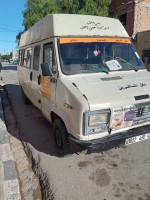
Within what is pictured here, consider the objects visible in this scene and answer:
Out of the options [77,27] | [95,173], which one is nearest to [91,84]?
[77,27]

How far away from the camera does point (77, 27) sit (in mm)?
3508

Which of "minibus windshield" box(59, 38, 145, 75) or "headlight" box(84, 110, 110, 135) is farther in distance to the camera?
"minibus windshield" box(59, 38, 145, 75)

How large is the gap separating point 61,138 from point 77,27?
2196mm

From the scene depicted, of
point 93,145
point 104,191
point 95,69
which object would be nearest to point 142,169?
point 104,191

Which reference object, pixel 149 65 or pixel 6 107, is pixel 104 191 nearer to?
pixel 6 107

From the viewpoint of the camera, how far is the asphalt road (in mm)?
2537

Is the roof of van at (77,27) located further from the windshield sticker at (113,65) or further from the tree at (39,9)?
the tree at (39,9)

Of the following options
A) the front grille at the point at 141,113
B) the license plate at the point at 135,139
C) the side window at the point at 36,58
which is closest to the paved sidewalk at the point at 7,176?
the license plate at the point at 135,139

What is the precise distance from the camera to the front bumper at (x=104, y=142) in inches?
99.5

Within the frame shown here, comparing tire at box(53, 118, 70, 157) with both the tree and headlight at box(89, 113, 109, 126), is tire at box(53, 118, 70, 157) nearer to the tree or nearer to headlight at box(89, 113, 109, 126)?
headlight at box(89, 113, 109, 126)

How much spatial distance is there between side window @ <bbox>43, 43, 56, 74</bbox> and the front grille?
1573 millimetres

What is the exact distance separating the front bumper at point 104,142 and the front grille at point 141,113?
165mm

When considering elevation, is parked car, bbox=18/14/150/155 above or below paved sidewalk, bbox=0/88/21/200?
above

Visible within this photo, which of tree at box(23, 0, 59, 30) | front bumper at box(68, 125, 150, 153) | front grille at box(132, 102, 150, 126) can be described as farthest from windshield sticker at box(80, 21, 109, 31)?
tree at box(23, 0, 59, 30)
